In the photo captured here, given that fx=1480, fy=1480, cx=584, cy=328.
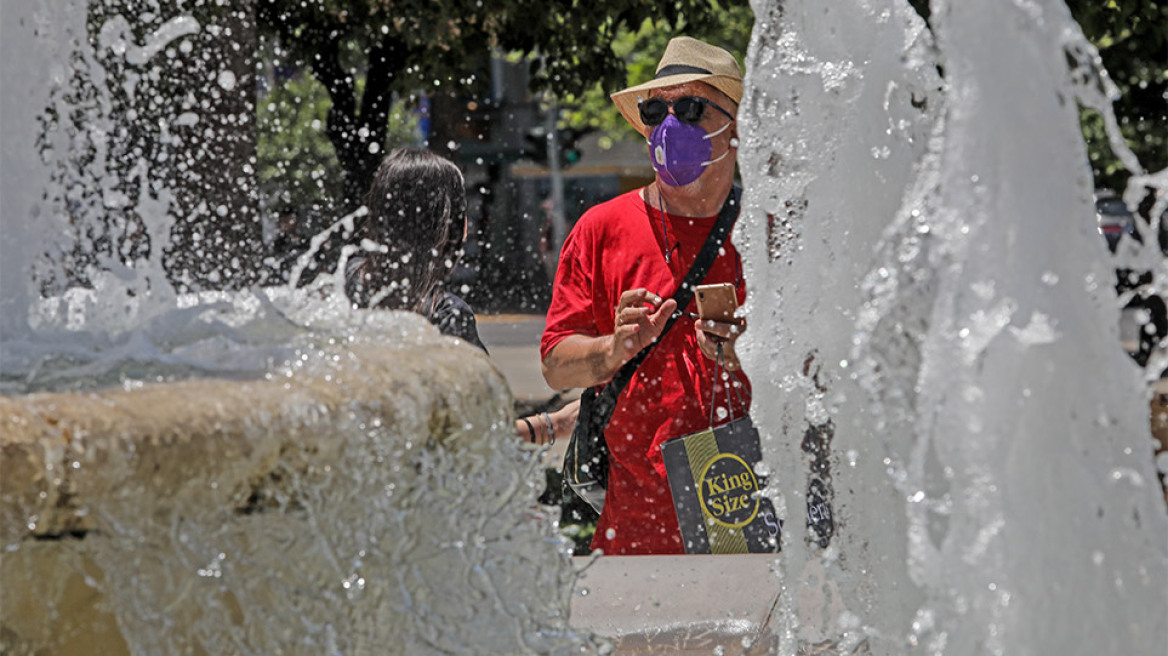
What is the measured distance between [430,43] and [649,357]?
4108mm

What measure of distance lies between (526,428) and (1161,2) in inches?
199

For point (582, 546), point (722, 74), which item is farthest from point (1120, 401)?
point (582, 546)

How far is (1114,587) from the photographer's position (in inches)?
76.2

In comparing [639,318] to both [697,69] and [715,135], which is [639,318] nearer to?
[715,135]

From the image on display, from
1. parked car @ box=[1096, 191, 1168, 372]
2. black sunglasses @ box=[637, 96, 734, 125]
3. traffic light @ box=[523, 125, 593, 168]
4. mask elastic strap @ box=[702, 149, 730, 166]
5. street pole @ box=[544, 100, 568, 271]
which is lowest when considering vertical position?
street pole @ box=[544, 100, 568, 271]

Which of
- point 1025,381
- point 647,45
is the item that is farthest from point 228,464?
point 647,45

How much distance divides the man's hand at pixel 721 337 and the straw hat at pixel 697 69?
0.64 meters

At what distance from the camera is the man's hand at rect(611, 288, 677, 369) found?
3.11m

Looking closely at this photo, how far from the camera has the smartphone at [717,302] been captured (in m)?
3.04

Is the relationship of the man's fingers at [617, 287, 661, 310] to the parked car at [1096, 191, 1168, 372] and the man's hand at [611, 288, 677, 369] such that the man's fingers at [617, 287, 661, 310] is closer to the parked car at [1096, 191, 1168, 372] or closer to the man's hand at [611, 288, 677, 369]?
the man's hand at [611, 288, 677, 369]

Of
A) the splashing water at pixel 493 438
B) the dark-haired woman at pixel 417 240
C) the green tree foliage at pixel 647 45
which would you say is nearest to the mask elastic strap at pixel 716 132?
the dark-haired woman at pixel 417 240

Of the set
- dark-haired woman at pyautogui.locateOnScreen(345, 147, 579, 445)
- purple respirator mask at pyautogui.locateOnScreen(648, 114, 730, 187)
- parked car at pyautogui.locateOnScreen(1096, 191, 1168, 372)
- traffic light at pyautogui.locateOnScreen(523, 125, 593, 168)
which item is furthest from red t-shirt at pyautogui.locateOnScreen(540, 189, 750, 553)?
traffic light at pyautogui.locateOnScreen(523, 125, 593, 168)

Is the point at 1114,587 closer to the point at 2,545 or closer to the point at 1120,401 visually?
the point at 1120,401

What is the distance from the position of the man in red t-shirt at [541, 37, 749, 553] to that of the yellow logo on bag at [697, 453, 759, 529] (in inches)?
5.0
